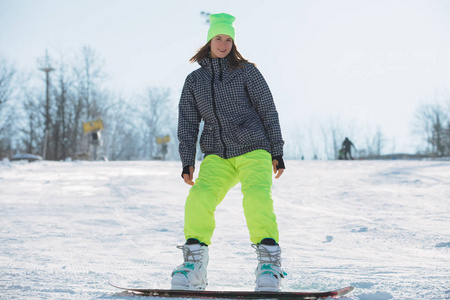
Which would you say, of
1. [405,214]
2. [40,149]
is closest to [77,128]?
[40,149]

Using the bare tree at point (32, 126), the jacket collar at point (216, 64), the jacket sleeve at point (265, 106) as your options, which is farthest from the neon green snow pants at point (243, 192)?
the bare tree at point (32, 126)

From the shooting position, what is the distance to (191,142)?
2.68 m

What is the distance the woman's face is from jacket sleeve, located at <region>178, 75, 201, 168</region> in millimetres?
240

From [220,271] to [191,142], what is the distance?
92 cm

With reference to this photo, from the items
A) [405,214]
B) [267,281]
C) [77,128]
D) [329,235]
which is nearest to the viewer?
[267,281]

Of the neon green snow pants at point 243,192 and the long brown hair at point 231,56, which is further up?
the long brown hair at point 231,56

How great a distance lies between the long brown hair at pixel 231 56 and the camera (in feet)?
8.77

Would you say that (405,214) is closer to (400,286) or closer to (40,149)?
(400,286)

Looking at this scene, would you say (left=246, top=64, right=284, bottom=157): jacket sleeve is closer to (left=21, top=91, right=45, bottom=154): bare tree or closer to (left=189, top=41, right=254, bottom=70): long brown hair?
(left=189, top=41, right=254, bottom=70): long brown hair

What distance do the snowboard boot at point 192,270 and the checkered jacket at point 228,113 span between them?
1.85 feet

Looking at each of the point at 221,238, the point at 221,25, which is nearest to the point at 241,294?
the point at 221,25

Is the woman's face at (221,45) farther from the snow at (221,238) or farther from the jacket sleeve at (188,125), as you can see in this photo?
the snow at (221,238)

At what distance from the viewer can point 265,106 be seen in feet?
8.64

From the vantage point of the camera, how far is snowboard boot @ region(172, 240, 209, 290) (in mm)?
2121
